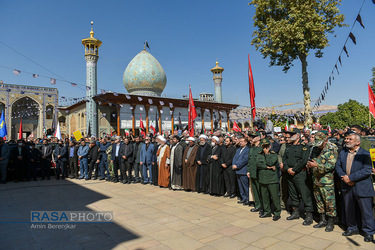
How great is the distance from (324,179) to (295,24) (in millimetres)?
11709

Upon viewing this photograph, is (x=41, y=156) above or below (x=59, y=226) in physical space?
above

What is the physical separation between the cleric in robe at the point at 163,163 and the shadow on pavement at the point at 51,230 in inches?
75.7

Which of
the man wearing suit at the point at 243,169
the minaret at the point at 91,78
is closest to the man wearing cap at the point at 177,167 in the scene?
the man wearing suit at the point at 243,169

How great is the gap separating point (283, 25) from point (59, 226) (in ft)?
46.4

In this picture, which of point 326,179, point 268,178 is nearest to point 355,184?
point 326,179

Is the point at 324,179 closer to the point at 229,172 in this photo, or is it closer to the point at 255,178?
the point at 255,178

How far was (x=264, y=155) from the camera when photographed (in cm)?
507

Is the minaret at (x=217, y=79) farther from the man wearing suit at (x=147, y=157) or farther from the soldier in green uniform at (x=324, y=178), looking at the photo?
the soldier in green uniform at (x=324, y=178)

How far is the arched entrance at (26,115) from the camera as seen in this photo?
32969 mm

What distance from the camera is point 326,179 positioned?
14.1 ft

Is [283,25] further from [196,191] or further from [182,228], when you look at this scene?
[182,228]

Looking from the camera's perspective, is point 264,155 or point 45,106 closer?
point 264,155

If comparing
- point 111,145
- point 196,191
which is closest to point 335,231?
point 196,191

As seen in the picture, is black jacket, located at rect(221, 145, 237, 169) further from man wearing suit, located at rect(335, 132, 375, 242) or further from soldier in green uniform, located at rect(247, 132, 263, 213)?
man wearing suit, located at rect(335, 132, 375, 242)
